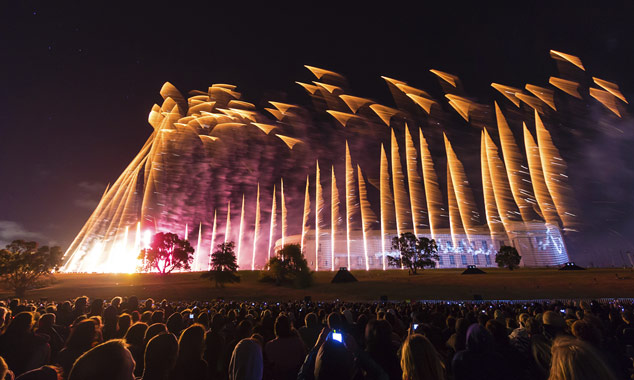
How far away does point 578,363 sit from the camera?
2.27 m

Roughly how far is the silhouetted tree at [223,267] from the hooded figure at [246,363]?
50.1m

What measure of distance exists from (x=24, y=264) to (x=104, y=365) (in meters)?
71.2

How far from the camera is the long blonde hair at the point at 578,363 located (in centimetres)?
220

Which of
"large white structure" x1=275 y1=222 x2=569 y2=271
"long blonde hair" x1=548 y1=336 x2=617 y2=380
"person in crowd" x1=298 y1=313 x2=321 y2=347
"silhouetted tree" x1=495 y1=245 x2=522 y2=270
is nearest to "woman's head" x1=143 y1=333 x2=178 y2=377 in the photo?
"long blonde hair" x1=548 y1=336 x2=617 y2=380

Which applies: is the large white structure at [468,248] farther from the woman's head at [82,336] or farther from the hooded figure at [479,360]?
the hooded figure at [479,360]

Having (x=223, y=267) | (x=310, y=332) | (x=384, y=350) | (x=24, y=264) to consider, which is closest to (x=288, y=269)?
(x=223, y=267)

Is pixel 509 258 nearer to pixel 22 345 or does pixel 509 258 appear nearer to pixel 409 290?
pixel 409 290

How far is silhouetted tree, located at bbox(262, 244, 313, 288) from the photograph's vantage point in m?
53.7

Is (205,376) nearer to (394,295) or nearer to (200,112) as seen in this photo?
(394,295)

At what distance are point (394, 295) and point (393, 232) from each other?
82.9 metres

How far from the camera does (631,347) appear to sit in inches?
284

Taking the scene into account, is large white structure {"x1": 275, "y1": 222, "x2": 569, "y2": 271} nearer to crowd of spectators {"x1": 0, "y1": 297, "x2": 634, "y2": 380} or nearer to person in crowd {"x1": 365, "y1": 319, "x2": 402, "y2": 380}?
crowd of spectators {"x1": 0, "y1": 297, "x2": 634, "y2": 380}

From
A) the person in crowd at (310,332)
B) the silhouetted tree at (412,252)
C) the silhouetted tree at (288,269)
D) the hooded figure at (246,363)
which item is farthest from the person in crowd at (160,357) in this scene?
the silhouetted tree at (412,252)

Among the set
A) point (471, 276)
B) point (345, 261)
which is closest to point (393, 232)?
point (345, 261)
